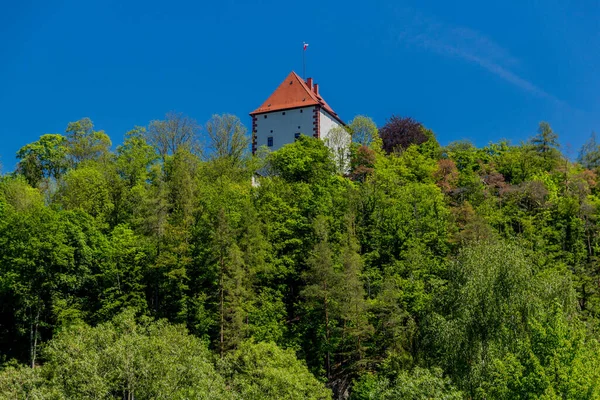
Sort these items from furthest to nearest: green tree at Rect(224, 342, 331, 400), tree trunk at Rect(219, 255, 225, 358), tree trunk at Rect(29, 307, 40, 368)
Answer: tree trunk at Rect(29, 307, 40, 368) < tree trunk at Rect(219, 255, 225, 358) < green tree at Rect(224, 342, 331, 400)

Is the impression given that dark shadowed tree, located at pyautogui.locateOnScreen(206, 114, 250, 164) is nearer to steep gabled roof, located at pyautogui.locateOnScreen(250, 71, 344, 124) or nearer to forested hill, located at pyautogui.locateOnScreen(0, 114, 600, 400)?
forested hill, located at pyautogui.locateOnScreen(0, 114, 600, 400)

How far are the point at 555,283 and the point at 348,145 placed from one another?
34.9 m

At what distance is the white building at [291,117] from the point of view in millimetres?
63125

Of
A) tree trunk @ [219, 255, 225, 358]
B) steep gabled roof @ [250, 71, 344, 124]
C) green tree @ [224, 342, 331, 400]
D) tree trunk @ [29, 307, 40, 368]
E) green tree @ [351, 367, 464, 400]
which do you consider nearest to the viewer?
green tree @ [351, 367, 464, 400]

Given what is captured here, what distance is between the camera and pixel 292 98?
65750mm

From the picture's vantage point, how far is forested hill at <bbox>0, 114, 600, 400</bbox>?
26547mm

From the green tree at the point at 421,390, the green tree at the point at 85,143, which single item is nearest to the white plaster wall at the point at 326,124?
the green tree at the point at 85,143

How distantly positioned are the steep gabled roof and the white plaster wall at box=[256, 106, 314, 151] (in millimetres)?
581

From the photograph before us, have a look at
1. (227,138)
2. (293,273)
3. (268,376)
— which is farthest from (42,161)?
(268,376)

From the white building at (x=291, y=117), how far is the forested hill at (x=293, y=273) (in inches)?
252

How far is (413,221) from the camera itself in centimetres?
4359

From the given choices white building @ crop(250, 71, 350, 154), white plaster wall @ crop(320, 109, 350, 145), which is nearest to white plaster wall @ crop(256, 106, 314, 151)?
white building @ crop(250, 71, 350, 154)

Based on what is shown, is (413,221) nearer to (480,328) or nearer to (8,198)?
(480,328)

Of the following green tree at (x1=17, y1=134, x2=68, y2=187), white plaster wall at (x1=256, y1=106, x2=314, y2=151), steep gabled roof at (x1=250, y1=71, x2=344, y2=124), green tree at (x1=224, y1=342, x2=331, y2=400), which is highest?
steep gabled roof at (x1=250, y1=71, x2=344, y2=124)
